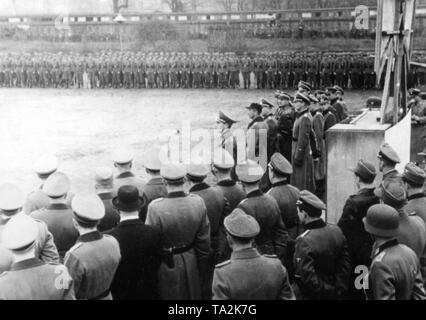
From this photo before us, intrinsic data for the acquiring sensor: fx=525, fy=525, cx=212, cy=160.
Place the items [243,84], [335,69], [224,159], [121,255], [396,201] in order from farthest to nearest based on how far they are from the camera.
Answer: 1. [243,84]
2. [335,69]
3. [224,159]
4. [396,201]
5. [121,255]

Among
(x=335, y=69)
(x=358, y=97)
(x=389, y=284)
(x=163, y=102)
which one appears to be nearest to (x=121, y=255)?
(x=389, y=284)

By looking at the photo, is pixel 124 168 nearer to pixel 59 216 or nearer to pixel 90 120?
pixel 59 216

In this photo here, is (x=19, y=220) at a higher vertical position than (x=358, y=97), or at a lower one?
higher

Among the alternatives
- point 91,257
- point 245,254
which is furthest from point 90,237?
point 245,254

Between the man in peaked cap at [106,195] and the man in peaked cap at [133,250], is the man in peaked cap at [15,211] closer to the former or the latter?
the man in peaked cap at [133,250]

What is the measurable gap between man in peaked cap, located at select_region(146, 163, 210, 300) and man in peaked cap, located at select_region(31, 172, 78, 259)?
2.05 feet

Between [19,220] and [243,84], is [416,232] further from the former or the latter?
[243,84]

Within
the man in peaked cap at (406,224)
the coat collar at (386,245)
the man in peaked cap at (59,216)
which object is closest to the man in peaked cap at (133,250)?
the man in peaked cap at (59,216)

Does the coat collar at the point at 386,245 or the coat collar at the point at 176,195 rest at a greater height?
the coat collar at the point at 176,195

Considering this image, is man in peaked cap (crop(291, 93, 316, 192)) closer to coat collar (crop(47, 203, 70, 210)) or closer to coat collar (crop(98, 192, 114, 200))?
coat collar (crop(98, 192, 114, 200))

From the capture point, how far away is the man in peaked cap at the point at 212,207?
14.8 ft

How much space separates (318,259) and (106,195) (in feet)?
6.59

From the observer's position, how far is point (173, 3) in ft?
141
